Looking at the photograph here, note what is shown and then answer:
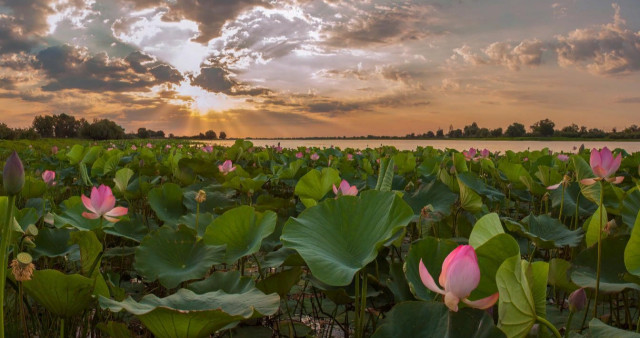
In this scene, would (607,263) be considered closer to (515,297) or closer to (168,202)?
(515,297)

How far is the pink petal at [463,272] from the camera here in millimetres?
664

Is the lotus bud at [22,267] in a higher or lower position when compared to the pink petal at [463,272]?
lower

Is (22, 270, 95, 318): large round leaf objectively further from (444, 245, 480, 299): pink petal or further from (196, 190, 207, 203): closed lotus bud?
(444, 245, 480, 299): pink petal

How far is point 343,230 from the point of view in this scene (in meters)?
1.17

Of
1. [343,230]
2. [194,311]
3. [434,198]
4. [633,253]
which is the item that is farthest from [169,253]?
[633,253]

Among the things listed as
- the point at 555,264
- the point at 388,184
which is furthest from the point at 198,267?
the point at 555,264

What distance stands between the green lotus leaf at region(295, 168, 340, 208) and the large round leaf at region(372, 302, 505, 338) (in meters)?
1.16

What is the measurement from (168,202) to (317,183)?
2.44 ft

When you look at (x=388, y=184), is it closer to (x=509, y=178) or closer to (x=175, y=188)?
(x=175, y=188)

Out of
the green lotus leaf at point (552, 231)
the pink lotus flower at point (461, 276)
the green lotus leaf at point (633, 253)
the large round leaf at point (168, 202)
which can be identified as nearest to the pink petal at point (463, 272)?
the pink lotus flower at point (461, 276)

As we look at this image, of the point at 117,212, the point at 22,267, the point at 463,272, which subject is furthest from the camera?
the point at 117,212

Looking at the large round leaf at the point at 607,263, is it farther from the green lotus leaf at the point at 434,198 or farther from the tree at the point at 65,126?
the tree at the point at 65,126

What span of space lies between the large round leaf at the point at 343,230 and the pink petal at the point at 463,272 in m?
0.30

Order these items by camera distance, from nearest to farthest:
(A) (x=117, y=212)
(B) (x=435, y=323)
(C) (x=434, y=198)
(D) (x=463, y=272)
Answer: (D) (x=463, y=272), (B) (x=435, y=323), (A) (x=117, y=212), (C) (x=434, y=198)
